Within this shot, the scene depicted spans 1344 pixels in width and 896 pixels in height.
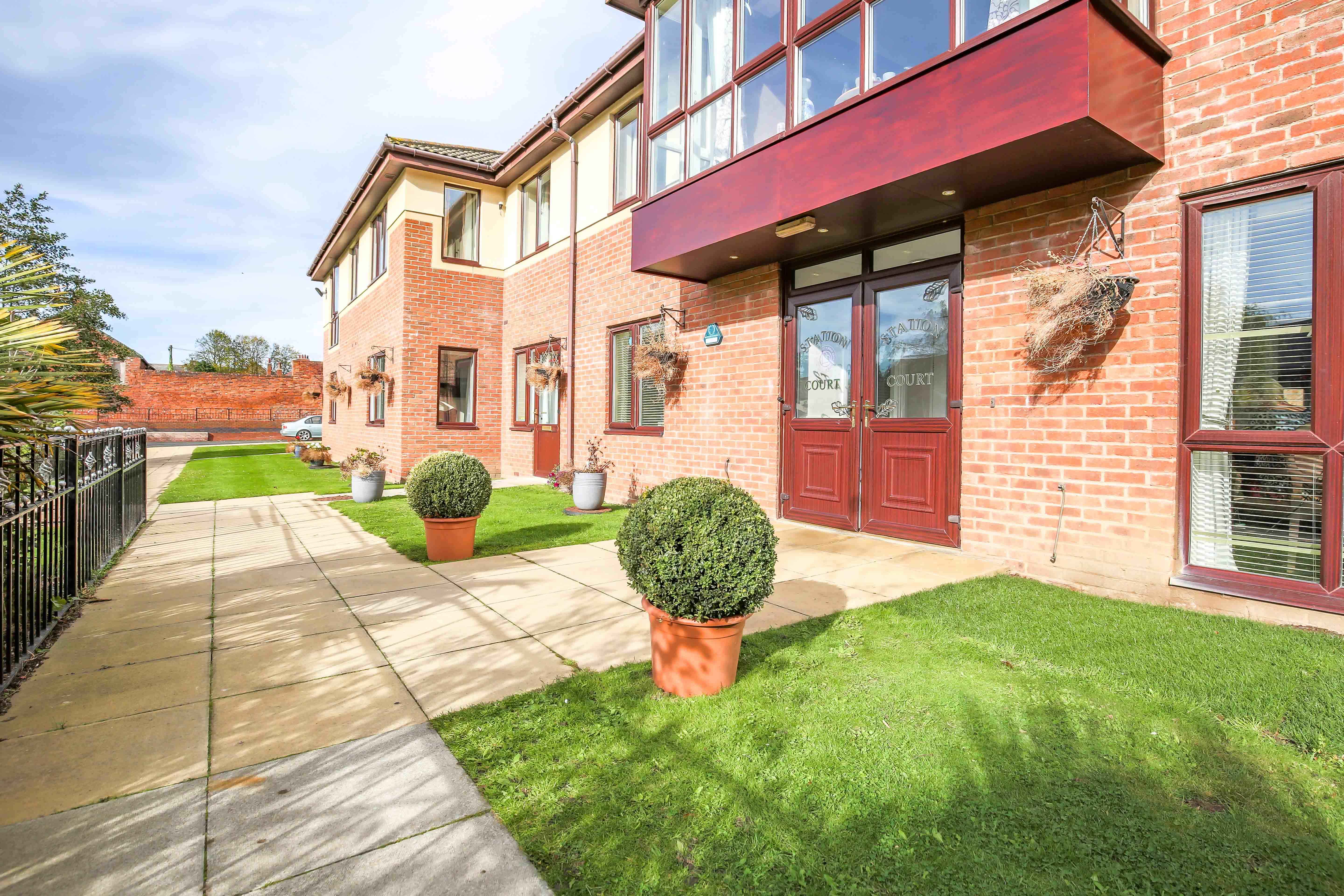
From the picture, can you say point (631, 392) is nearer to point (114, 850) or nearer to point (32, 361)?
point (32, 361)

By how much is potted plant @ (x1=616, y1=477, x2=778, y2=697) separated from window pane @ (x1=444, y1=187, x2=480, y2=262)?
11568 mm

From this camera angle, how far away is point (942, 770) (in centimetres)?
211

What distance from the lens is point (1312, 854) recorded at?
1.69 m

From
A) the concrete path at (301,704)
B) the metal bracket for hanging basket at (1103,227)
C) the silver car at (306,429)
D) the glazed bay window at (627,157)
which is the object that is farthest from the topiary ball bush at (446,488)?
the silver car at (306,429)

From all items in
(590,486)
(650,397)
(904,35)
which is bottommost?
(590,486)

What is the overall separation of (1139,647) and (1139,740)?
1.17 meters

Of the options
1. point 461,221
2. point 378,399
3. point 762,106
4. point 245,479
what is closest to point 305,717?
point 762,106

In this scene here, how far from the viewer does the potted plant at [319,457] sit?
54.3 feet

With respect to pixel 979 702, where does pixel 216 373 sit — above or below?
above

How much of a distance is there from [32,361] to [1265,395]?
6180mm

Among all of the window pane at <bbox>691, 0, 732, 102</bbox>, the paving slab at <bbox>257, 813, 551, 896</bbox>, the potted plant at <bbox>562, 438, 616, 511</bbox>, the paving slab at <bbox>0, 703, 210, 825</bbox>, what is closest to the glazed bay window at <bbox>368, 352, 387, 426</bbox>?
the potted plant at <bbox>562, 438, 616, 511</bbox>

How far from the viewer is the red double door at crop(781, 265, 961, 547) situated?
5508 mm

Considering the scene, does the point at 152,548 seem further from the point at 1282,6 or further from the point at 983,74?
the point at 1282,6

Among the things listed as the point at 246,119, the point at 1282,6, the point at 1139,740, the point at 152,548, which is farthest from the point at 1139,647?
the point at 246,119
